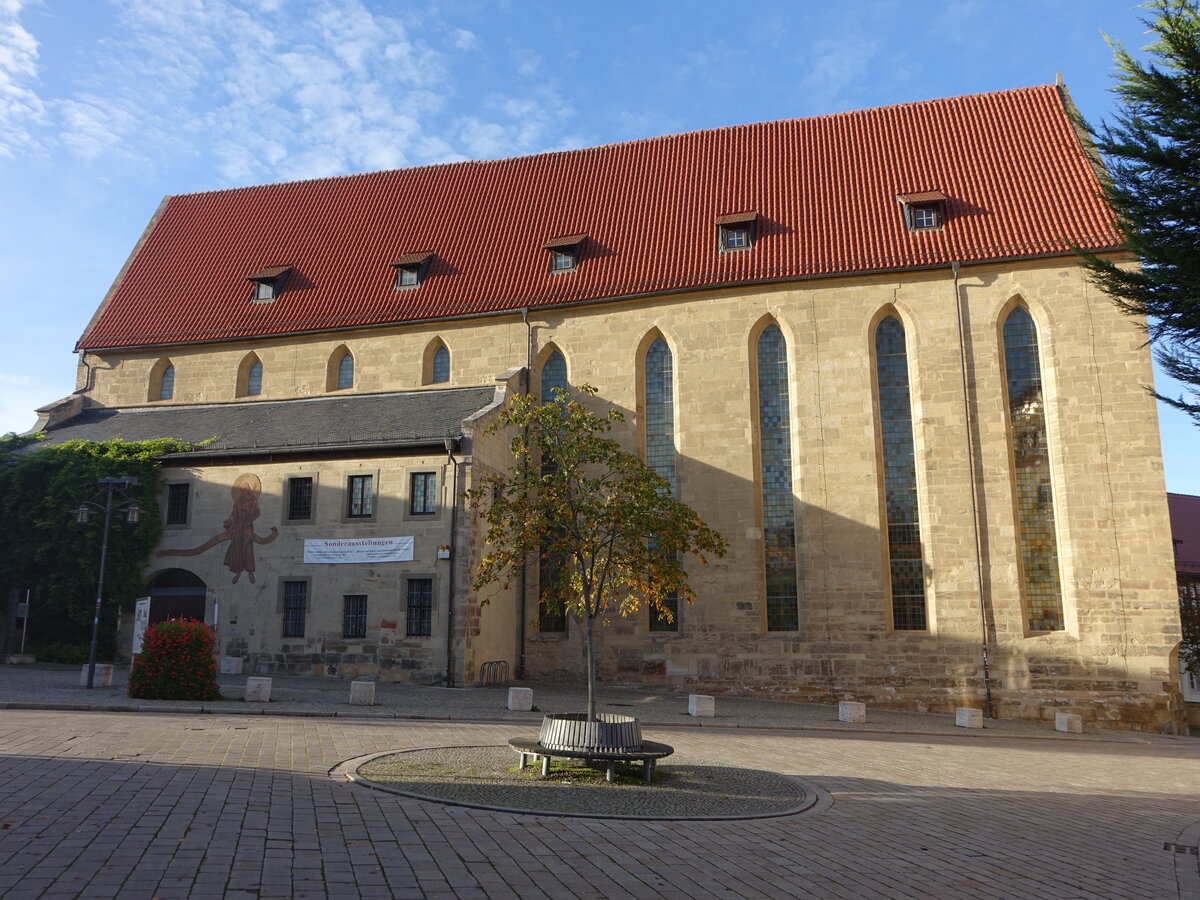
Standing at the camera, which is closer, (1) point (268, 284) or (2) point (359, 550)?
(2) point (359, 550)

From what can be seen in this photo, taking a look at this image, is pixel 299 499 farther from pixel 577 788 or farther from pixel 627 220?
pixel 577 788

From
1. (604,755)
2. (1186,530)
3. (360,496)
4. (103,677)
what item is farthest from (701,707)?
(1186,530)

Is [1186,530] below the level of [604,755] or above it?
above

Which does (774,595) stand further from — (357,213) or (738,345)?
(357,213)

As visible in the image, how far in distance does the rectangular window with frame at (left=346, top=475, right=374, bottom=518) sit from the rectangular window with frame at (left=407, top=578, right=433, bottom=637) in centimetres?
222

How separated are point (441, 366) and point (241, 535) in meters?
7.58

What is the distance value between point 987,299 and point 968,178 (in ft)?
14.4

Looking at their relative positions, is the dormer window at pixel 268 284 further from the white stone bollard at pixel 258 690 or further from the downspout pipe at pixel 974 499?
the downspout pipe at pixel 974 499

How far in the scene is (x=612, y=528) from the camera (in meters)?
11.8

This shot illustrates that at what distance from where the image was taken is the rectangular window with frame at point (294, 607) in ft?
71.7

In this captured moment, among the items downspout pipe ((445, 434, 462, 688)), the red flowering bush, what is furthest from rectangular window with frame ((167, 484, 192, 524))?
the red flowering bush

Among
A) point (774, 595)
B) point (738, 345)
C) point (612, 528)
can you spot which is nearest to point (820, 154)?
point (738, 345)

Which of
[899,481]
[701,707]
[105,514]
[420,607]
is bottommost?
[701,707]

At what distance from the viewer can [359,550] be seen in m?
21.8
